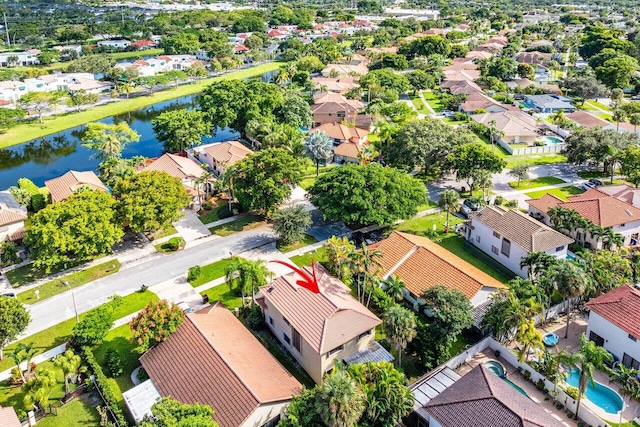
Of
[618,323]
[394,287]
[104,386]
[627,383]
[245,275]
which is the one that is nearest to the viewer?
[627,383]

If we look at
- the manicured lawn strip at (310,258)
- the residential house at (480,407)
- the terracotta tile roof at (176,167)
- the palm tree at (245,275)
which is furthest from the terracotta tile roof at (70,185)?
the residential house at (480,407)

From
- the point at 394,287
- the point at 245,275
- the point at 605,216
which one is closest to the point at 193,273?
the point at 245,275

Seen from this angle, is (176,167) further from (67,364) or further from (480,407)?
(480,407)

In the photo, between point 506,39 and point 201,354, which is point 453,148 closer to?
point 201,354

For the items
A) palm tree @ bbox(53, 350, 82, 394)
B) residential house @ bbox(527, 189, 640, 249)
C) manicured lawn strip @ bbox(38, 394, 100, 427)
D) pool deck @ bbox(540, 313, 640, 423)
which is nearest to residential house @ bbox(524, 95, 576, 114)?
residential house @ bbox(527, 189, 640, 249)

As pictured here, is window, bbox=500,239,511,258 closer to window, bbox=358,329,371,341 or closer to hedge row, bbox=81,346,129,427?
window, bbox=358,329,371,341
